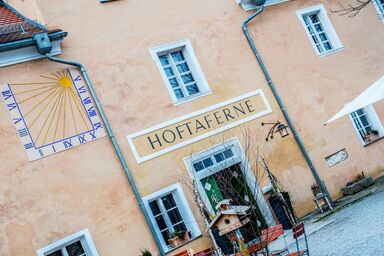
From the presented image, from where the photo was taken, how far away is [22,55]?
955cm

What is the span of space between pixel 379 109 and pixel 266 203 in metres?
5.15

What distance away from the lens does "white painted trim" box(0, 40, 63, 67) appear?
9352mm

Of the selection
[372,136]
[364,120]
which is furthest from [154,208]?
[364,120]

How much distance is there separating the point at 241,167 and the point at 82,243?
4.27 m

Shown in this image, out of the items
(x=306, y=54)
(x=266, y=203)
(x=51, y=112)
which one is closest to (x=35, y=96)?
(x=51, y=112)

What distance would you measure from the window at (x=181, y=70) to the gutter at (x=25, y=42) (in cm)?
229

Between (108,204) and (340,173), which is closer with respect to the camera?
(108,204)

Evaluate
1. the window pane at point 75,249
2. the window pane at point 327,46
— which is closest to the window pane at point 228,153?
the window pane at point 75,249

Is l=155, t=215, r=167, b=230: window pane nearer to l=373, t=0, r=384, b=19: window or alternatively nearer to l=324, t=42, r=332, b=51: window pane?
l=324, t=42, r=332, b=51: window pane

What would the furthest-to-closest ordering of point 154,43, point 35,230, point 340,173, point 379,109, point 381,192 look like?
point 379,109 → point 340,173 → point 154,43 → point 381,192 → point 35,230

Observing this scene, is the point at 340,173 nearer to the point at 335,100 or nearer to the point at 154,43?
the point at 335,100

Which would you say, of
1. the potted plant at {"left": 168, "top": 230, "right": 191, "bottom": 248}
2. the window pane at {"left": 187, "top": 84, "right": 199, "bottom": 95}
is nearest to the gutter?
the window pane at {"left": 187, "top": 84, "right": 199, "bottom": 95}

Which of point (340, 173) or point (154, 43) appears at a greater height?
point (154, 43)

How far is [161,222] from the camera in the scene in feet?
32.0
